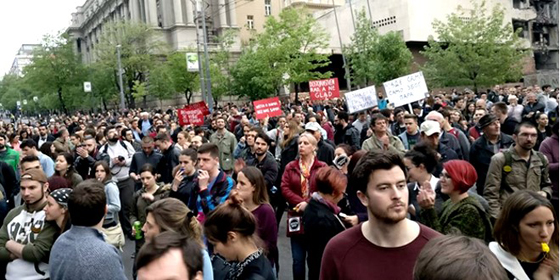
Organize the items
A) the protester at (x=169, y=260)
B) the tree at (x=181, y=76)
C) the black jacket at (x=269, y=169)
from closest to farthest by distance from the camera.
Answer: the protester at (x=169, y=260) < the black jacket at (x=269, y=169) < the tree at (x=181, y=76)

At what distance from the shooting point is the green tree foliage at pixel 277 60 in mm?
38750

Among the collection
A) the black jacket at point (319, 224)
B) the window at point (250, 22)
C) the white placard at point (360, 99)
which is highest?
the window at point (250, 22)

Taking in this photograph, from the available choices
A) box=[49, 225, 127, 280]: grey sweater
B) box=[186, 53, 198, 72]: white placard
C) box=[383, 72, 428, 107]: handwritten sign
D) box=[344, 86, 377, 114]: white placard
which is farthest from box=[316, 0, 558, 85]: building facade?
box=[49, 225, 127, 280]: grey sweater

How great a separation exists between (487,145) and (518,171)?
1.61 m

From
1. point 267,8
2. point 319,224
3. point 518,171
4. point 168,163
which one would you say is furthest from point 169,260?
point 267,8

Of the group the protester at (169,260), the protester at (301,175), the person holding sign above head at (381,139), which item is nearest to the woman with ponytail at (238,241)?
the protester at (169,260)

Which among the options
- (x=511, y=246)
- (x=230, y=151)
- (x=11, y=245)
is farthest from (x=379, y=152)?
(x=230, y=151)

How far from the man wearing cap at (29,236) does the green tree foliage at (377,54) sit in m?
33.9

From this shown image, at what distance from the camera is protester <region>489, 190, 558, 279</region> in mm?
3068

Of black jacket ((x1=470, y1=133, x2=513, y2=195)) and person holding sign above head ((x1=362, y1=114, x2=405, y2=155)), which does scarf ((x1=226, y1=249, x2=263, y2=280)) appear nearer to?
black jacket ((x1=470, y1=133, x2=513, y2=195))

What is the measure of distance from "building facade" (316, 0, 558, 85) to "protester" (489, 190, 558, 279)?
131 feet

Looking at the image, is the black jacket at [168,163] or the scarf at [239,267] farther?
the black jacket at [168,163]

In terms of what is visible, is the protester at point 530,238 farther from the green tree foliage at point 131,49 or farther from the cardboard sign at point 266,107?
the green tree foliage at point 131,49

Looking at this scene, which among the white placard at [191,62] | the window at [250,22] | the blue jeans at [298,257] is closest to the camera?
the blue jeans at [298,257]
